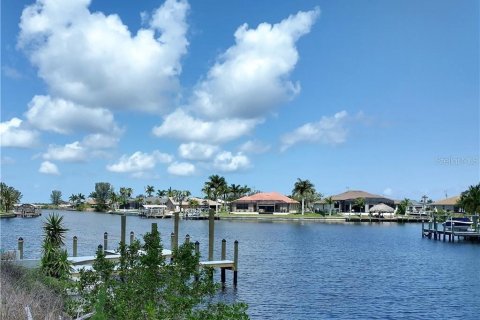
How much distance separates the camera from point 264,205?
135000mm

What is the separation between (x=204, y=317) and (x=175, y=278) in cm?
239

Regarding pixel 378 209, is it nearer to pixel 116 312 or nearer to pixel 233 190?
pixel 233 190

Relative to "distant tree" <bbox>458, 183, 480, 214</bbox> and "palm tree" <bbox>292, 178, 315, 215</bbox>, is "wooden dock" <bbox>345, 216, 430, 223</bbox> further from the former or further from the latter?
"distant tree" <bbox>458, 183, 480, 214</bbox>

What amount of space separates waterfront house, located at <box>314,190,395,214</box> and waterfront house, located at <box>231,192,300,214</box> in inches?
688

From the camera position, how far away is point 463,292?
28328mm

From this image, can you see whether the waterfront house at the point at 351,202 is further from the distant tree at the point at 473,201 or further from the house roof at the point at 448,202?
the distant tree at the point at 473,201

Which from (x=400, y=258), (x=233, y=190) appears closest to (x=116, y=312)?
(x=400, y=258)

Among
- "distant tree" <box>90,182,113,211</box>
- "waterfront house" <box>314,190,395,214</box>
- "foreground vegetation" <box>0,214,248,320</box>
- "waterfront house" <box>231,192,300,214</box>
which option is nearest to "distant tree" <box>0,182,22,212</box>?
"distant tree" <box>90,182,113,211</box>


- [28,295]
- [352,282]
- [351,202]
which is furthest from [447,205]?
[28,295]

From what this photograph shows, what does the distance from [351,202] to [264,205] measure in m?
27.7

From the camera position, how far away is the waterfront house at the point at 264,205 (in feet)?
442

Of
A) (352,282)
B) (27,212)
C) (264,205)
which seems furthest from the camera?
(264,205)

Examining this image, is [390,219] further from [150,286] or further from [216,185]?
[150,286]

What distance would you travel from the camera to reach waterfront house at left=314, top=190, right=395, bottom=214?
143 metres
